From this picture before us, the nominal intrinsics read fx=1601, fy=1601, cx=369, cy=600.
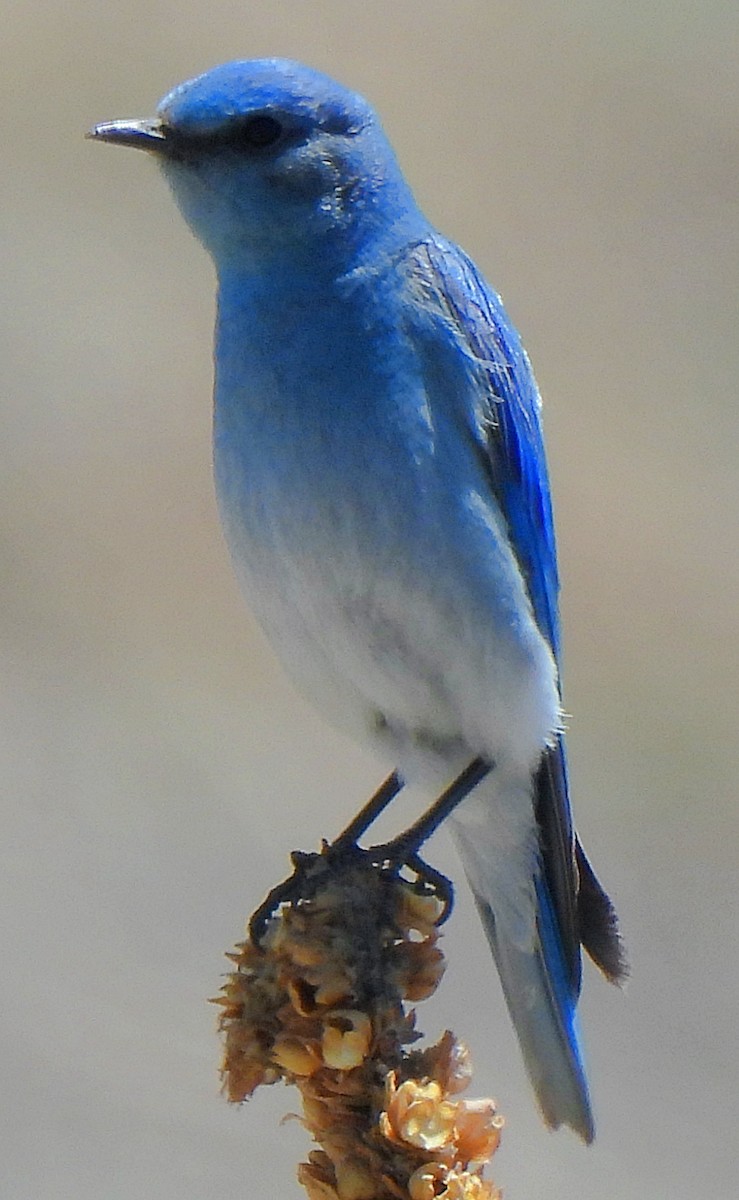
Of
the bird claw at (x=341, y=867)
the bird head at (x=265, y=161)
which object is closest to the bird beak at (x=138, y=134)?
the bird head at (x=265, y=161)

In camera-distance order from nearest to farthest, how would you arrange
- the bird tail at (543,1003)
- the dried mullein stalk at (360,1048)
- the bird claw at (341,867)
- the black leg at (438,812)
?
the dried mullein stalk at (360,1048) < the bird claw at (341,867) < the black leg at (438,812) < the bird tail at (543,1003)

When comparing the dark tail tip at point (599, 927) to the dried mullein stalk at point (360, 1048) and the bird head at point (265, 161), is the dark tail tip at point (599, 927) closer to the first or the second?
the dried mullein stalk at point (360, 1048)

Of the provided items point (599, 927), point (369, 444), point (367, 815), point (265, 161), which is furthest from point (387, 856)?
point (265, 161)

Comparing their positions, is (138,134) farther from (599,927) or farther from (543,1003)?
(543,1003)

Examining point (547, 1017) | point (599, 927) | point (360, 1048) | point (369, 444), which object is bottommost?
point (360, 1048)

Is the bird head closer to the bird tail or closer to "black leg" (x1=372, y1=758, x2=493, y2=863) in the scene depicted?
"black leg" (x1=372, y1=758, x2=493, y2=863)

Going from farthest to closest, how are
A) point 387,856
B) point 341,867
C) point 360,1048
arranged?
1. point 387,856
2. point 341,867
3. point 360,1048

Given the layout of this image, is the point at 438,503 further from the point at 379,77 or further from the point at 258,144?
the point at 379,77
